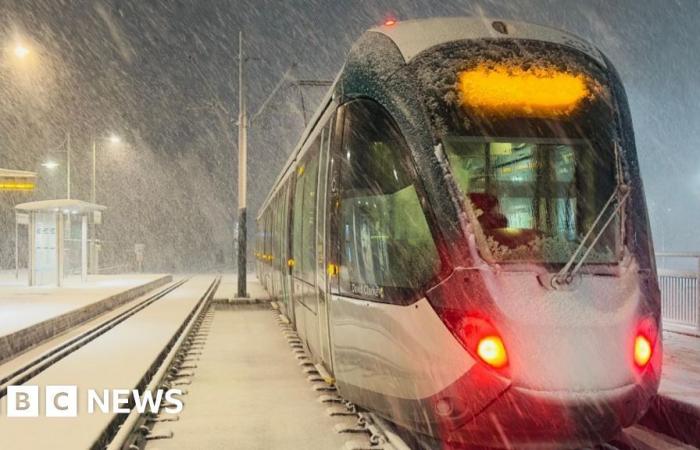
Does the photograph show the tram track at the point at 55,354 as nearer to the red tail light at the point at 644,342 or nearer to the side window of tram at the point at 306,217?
the side window of tram at the point at 306,217

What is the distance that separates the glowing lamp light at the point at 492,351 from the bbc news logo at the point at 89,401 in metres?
3.90

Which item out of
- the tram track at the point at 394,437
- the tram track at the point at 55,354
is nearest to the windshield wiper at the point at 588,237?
the tram track at the point at 394,437

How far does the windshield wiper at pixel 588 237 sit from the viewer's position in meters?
5.68

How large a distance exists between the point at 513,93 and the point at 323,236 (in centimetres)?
248

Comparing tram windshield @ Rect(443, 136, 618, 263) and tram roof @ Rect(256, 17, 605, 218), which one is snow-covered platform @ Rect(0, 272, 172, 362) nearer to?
tram roof @ Rect(256, 17, 605, 218)

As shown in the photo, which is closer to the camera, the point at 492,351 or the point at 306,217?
the point at 492,351

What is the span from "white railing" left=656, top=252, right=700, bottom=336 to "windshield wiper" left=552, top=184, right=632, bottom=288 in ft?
22.0

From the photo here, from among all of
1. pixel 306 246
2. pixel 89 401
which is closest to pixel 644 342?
pixel 306 246

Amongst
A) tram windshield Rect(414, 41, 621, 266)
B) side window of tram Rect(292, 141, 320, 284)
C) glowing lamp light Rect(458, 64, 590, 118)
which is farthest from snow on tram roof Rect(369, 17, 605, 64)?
side window of tram Rect(292, 141, 320, 284)

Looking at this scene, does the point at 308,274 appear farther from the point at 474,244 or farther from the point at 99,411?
the point at 474,244

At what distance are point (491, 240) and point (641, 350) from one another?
1.28m

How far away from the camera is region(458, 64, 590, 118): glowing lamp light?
6.28 meters

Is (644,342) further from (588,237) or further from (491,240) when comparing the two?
(491,240)

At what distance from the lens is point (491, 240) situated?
588cm
